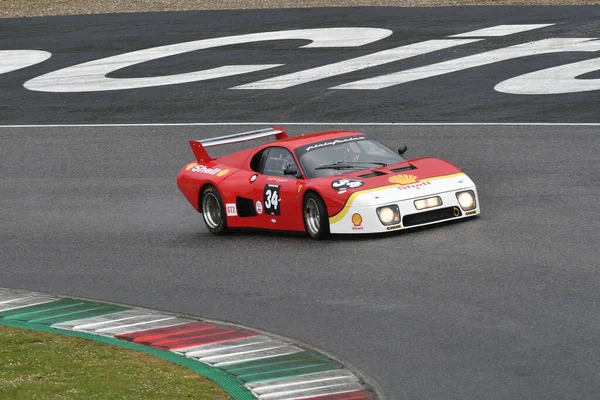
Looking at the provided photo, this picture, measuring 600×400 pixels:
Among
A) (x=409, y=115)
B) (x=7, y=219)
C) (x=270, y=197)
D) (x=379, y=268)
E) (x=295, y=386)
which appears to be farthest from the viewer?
(x=409, y=115)

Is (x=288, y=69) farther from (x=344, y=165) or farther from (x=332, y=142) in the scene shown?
(x=344, y=165)

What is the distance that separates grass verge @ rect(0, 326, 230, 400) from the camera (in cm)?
802

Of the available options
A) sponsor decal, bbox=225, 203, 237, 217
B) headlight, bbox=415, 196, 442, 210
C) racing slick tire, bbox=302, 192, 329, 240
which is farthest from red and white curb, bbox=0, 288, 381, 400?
headlight, bbox=415, 196, 442, 210

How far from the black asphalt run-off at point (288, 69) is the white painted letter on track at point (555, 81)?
288mm

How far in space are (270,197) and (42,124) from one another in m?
9.87

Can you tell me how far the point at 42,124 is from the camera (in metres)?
22.4

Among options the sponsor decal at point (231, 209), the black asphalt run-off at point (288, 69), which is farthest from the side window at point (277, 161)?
the black asphalt run-off at point (288, 69)

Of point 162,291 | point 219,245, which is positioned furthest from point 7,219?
point 162,291

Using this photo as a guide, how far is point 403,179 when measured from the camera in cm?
1308

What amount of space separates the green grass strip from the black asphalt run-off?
1067 centimetres

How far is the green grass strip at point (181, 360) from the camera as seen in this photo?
8.28 meters

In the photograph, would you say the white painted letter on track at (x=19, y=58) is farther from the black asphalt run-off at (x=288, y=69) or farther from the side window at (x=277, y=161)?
the side window at (x=277, y=161)

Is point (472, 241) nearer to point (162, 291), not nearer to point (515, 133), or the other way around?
point (162, 291)

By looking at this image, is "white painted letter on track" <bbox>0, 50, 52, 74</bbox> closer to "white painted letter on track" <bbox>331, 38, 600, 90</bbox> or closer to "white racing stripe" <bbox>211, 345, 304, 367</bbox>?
"white painted letter on track" <bbox>331, 38, 600, 90</bbox>
